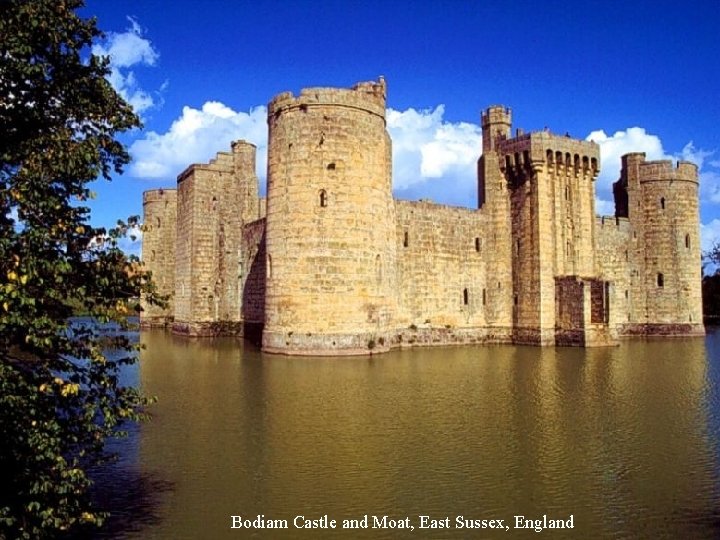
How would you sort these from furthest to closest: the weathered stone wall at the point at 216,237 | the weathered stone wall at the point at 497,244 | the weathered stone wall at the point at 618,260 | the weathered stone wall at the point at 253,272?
the weathered stone wall at the point at 618,260, the weathered stone wall at the point at 216,237, the weathered stone wall at the point at 253,272, the weathered stone wall at the point at 497,244

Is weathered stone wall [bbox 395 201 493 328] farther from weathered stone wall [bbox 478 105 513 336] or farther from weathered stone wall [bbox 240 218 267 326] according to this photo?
weathered stone wall [bbox 240 218 267 326]

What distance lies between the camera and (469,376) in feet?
65.9

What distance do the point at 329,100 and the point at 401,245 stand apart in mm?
8467

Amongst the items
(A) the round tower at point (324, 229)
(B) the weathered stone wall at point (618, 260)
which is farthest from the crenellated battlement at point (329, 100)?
(B) the weathered stone wall at point (618, 260)

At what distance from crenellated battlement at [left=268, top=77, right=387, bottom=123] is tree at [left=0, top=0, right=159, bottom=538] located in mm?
18956

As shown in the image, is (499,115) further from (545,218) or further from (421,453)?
(421,453)

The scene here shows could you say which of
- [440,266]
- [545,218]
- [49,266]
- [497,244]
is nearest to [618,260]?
[545,218]

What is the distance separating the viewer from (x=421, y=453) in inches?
432

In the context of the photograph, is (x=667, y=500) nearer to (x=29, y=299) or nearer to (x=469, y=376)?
(x=29, y=299)

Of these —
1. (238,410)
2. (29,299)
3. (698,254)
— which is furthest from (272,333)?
(698,254)

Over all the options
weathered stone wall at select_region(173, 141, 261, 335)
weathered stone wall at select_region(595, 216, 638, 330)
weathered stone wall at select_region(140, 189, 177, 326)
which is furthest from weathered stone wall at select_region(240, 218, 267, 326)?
weathered stone wall at select_region(595, 216, 638, 330)

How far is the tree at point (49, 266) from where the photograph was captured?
5691 mm

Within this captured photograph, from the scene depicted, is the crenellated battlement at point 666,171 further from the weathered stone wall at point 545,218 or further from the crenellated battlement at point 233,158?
the crenellated battlement at point 233,158

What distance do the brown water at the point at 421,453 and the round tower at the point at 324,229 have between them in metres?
5.00
